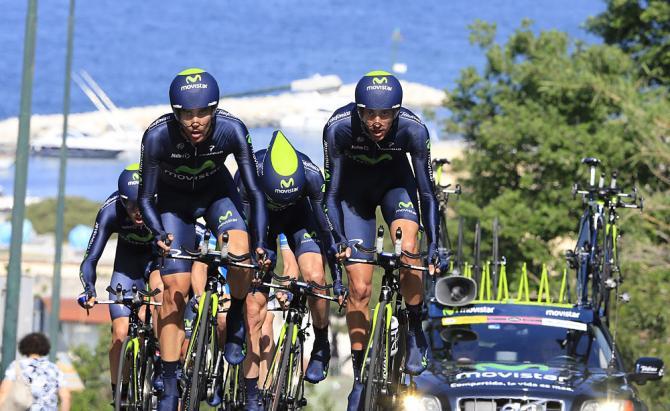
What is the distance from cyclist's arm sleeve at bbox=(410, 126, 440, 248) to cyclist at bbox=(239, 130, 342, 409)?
0.78m

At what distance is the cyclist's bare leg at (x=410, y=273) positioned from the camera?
13242 mm

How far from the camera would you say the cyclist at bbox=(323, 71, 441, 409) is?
12688 millimetres

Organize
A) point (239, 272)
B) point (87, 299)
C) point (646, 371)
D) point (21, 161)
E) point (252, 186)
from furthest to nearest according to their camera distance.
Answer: point (21, 161)
point (646, 371)
point (87, 299)
point (239, 272)
point (252, 186)

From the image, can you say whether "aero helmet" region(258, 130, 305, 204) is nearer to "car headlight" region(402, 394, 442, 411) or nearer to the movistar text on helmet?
the movistar text on helmet

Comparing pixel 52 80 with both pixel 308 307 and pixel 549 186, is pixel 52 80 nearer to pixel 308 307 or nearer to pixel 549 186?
pixel 549 186

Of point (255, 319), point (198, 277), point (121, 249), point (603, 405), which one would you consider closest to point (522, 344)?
point (603, 405)

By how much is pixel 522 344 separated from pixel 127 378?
331 cm

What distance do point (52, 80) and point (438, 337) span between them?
71412 millimetres

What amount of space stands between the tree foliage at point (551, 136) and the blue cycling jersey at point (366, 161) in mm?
19639

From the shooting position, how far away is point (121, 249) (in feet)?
48.7

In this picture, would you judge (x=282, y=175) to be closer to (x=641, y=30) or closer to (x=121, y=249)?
(x=121, y=249)

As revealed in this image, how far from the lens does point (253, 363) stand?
44.1ft

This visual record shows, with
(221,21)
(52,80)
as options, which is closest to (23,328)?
(52,80)

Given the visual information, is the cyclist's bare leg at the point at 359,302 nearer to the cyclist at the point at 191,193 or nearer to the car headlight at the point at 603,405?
the cyclist at the point at 191,193
